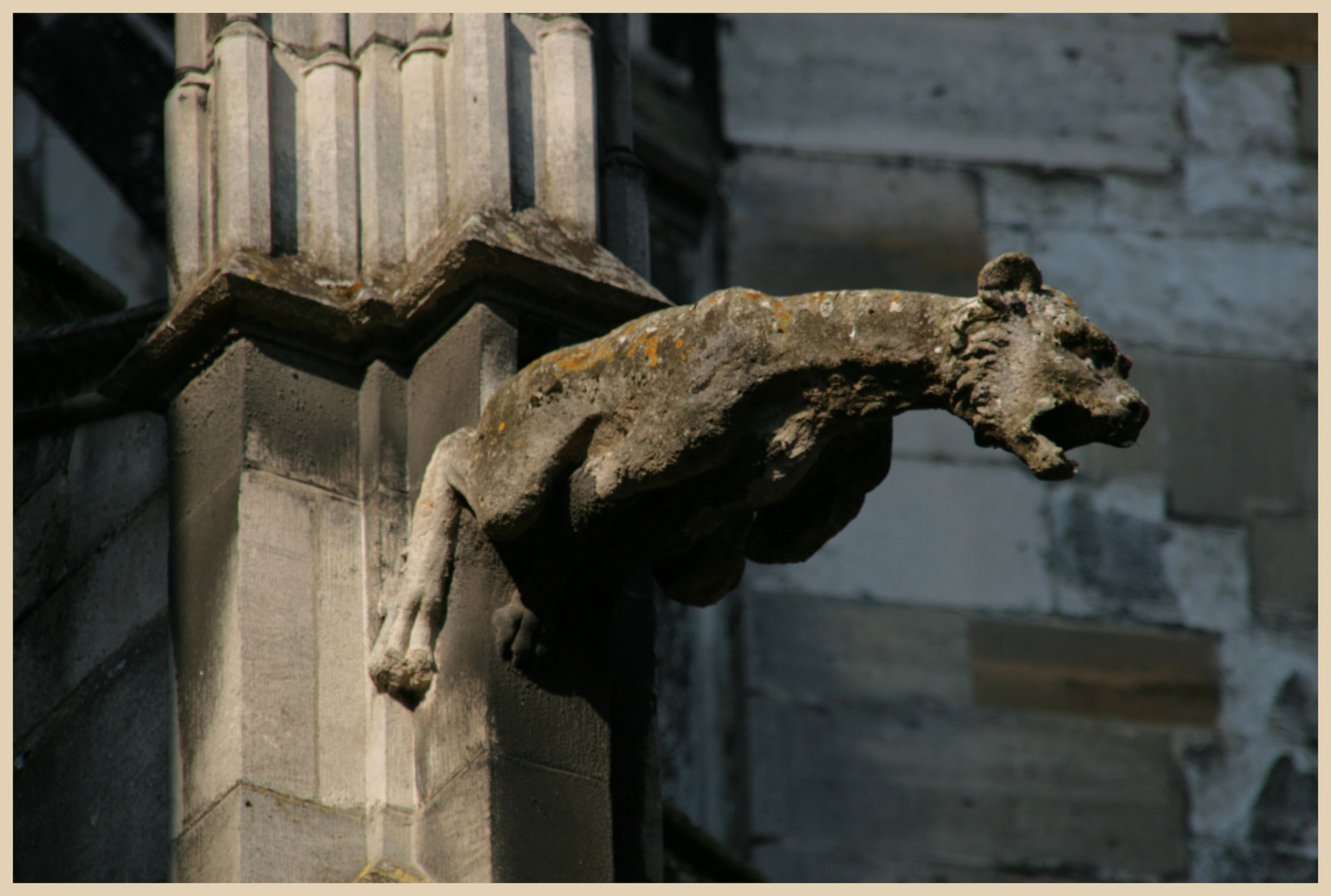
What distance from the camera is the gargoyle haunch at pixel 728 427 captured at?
12.0ft

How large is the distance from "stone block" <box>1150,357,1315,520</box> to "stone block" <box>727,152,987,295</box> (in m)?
0.88

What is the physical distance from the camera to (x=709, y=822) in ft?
25.4

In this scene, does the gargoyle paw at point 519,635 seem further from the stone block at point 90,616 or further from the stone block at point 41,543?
the stone block at point 41,543

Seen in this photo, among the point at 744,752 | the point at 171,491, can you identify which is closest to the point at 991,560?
the point at 744,752

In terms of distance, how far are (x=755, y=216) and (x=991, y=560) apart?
55.7 inches

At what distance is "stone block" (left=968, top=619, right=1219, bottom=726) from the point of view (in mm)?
8195

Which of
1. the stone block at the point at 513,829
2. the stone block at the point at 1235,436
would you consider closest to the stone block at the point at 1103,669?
the stone block at the point at 1235,436

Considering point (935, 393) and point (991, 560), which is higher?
point (991, 560)

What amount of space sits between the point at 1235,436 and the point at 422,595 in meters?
5.11

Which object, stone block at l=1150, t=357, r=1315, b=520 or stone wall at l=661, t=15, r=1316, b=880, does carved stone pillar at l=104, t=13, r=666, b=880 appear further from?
stone block at l=1150, t=357, r=1315, b=520

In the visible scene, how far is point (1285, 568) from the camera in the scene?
848 cm

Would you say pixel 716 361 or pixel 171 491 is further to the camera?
pixel 171 491

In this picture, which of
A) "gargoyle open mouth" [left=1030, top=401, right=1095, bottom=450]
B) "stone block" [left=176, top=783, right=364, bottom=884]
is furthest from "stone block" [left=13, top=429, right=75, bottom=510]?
"gargoyle open mouth" [left=1030, top=401, right=1095, bottom=450]

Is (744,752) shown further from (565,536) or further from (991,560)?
(565,536)
